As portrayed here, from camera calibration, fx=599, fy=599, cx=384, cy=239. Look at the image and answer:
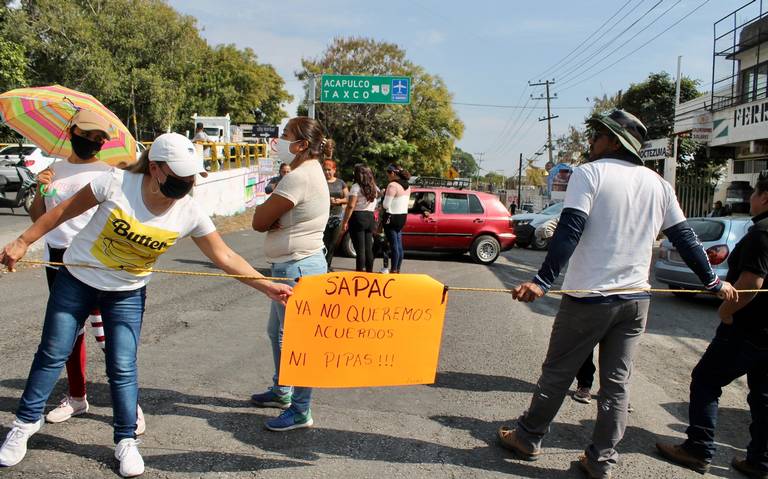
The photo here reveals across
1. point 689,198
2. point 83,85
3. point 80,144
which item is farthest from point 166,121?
point 80,144

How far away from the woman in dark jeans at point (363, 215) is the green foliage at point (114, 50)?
68.9 feet

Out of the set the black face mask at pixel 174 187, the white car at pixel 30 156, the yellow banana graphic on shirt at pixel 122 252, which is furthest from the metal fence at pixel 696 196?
the yellow banana graphic on shirt at pixel 122 252

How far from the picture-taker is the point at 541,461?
3.48 metres

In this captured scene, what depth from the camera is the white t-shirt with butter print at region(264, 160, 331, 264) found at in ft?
11.4

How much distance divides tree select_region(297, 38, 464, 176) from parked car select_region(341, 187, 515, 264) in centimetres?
2705

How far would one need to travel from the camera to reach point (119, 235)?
2.99 meters

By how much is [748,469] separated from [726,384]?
1.61ft

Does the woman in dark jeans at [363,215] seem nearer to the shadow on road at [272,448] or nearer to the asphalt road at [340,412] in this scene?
the asphalt road at [340,412]

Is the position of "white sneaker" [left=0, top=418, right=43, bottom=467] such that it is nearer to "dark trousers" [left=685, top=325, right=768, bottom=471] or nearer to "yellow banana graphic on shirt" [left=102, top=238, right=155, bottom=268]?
"yellow banana graphic on shirt" [left=102, top=238, right=155, bottom=268]

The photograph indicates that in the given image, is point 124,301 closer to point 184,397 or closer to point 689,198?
point 184,397

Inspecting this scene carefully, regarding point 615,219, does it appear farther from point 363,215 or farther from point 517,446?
point 363,215

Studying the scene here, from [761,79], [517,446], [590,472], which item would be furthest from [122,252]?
[761,79]

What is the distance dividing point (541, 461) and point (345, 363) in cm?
128

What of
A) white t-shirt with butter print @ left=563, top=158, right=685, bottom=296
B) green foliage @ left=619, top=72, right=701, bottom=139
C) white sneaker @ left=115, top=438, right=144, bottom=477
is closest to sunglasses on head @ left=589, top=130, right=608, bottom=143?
white t-shirt with butter print @ left=563, top=158, right=685, bottom=296
